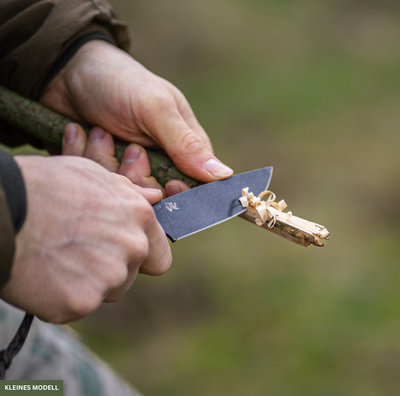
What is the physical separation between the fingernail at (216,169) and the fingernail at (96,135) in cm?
59

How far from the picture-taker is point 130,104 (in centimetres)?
170

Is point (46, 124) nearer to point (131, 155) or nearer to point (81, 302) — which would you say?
point (131, 155)

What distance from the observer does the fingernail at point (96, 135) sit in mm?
1753

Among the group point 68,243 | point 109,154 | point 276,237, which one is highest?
point 68,243

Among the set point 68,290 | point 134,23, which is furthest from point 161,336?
point 134,23

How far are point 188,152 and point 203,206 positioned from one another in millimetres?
287

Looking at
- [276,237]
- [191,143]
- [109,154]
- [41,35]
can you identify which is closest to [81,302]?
[191,143]

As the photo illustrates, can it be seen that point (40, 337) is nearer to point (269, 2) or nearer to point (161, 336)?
point (161, 336)

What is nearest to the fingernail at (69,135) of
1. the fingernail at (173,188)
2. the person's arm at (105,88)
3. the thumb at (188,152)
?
the person's arm at (105,88)

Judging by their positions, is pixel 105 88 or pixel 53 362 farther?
pixel 105 88

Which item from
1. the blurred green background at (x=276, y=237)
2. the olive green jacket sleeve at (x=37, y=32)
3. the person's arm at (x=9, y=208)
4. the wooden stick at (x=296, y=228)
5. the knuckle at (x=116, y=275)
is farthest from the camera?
the blurred green background at (x=276, y=237)

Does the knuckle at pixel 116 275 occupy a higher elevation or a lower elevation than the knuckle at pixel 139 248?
lower

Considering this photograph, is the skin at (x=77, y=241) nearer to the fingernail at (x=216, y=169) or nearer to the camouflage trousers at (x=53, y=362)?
the fingernail at (x=216, y=169)

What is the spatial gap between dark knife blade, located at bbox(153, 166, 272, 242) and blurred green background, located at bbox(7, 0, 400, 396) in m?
1.83
